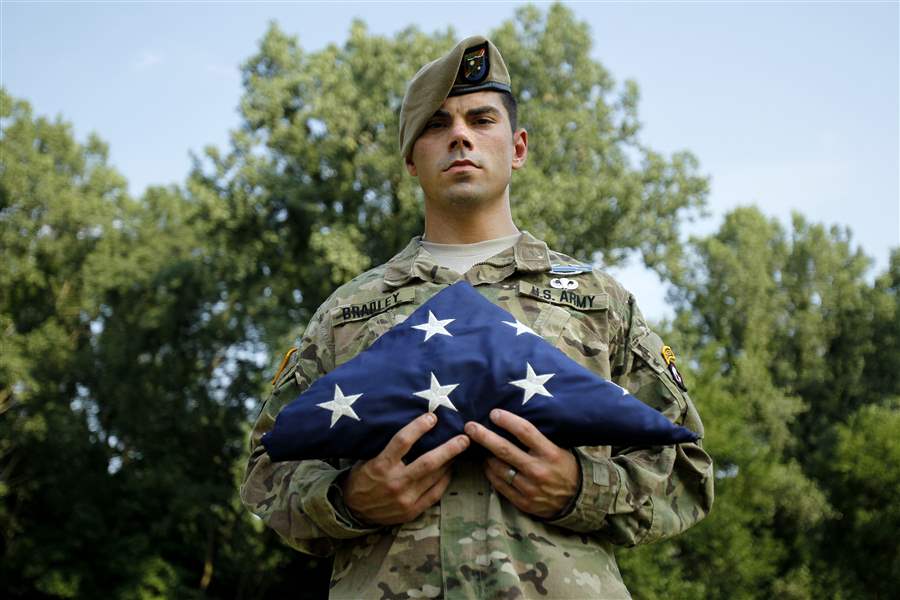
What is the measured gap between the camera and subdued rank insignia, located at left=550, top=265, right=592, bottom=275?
314 cm

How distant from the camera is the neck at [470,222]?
3.23 meters

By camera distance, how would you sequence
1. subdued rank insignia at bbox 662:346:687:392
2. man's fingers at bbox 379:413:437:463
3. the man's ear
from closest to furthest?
1. man's fingers at bbox 379:413:437:463
2. subdued rank insignia at bbox 662:346:687:392
3. the man's ear

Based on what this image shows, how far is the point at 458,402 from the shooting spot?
8.43 feet

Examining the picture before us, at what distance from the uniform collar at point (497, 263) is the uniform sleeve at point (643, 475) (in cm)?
33

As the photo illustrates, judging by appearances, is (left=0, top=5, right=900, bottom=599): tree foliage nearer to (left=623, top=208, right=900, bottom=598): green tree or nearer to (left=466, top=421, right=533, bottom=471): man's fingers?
(left=623, top=208, right=900, bottom=598): green tree

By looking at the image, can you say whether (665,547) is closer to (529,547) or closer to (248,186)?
(248,186)

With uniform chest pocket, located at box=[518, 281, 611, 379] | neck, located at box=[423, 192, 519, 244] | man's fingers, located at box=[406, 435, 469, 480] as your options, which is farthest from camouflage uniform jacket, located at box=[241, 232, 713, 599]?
man's fingers, located at box=[406, 435, 469, 480]

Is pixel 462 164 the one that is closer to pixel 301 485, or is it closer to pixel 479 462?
pixel 479 462

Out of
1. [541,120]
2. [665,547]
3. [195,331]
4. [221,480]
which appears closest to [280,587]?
[221,480]

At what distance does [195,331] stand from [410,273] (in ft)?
88.7

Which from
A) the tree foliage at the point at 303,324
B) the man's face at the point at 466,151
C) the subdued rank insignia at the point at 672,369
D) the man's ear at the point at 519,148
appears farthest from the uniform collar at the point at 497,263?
the tree foliage at the point at 303,324

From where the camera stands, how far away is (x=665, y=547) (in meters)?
23.3

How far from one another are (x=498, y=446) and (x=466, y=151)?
1.03 meters

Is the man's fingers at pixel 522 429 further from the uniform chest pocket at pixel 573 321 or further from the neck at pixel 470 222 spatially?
the neck at pixel 470 222
